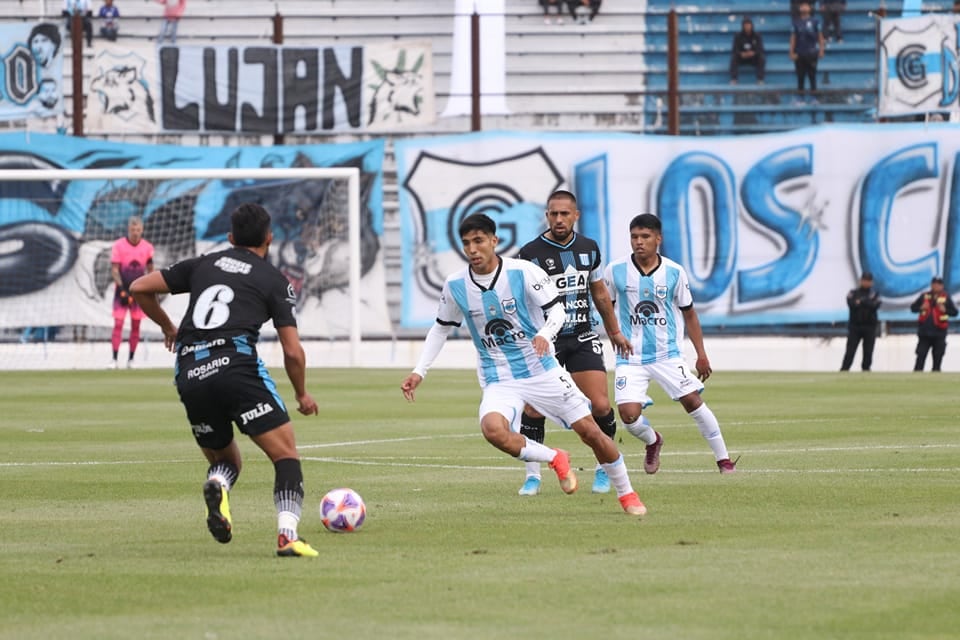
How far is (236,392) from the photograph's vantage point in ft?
29.9

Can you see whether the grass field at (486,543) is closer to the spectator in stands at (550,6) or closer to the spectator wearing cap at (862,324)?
the spectator wearing cap at (862,324)

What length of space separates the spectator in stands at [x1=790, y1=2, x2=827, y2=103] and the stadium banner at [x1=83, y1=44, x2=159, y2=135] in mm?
12724

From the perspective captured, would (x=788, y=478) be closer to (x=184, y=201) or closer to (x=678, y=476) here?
(x=678, y=476)

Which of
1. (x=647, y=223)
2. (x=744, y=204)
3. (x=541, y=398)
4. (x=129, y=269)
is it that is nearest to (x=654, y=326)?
(x=647, y=223)

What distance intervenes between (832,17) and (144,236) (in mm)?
14994

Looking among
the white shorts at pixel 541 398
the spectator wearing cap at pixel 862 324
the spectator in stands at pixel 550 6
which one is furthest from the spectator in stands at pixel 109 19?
the white shorts at pixel 541 398

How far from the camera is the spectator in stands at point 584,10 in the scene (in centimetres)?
3744

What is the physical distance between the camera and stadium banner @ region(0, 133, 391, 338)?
32562 mm

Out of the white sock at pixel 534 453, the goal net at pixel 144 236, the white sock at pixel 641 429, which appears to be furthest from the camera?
the goal net at pixel 144 236

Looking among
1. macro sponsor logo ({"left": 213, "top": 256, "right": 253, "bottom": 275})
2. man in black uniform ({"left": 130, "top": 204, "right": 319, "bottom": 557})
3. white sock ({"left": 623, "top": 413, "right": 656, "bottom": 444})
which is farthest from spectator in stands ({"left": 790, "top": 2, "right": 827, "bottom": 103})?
macro sponsor logo ({"left": 213, "top": 256, "right": 253, "bottom": 275})

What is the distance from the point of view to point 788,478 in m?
12.9

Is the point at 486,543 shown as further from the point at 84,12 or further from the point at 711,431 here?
the point at 84,12

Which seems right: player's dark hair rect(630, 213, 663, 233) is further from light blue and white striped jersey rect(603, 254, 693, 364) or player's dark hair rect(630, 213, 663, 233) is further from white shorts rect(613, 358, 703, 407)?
white shorts rect(613, 358, 703, 407)

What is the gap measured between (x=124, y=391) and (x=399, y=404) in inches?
183
